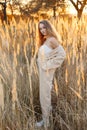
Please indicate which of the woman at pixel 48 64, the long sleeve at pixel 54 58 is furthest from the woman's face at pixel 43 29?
the long sleeve at pixel 54 58

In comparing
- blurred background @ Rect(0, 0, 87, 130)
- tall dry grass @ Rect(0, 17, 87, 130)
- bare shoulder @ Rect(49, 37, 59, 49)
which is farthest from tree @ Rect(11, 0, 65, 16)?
bare shoulder @ Rect(49, 37, 59, 49)

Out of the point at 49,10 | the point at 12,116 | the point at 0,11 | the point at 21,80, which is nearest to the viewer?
the point at 12,116

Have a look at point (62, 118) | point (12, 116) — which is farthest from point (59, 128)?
point (12, 116)

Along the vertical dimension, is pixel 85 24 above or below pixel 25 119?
above

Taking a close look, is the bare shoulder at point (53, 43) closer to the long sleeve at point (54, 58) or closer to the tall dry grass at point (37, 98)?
the long sleeve at point (54, 58)

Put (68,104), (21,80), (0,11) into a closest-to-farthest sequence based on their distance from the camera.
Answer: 1. (68,104)
2. (21,80)
3. (0,11)

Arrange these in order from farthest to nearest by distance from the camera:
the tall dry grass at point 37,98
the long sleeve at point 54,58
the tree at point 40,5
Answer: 1. the tree at point 40,5
2. the long sleeve at point 54,58
3. the tall dry grass at point 37,98

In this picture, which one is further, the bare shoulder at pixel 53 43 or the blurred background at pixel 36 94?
the bare shoulder at pixel 53 43

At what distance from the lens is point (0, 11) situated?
46.2ft

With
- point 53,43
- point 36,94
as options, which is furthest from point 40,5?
point 53,43

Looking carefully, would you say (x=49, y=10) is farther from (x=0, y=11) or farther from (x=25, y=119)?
(x=25, y=119)

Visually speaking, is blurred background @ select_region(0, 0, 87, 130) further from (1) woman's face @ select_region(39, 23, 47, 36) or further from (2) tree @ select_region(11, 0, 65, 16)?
(2) tree @ select_region(11, 0, 65, 16)

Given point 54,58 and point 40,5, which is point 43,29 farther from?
point 40,5

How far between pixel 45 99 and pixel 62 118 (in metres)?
0.21
